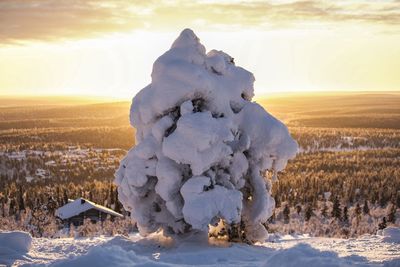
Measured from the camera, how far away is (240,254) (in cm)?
1744

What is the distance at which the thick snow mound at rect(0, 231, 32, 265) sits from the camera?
16014 millimetres

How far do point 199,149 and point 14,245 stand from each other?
21.9ft

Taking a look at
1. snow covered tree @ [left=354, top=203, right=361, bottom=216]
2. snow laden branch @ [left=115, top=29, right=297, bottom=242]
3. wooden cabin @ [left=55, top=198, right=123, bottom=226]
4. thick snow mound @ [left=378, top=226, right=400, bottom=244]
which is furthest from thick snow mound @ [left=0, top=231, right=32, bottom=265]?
snow covered tree @ [left=354, top=203, right=361, bottom=216]

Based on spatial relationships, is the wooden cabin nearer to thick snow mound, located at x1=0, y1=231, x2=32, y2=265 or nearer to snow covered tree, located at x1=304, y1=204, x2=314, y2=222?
snow covered tree, located at x1=304, y1=204, x2=314, y2=222

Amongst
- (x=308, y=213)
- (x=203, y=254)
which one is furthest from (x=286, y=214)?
(x=203, y=254)

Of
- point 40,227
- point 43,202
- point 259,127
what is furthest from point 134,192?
point 43,202

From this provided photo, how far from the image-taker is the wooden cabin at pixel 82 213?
37441mm

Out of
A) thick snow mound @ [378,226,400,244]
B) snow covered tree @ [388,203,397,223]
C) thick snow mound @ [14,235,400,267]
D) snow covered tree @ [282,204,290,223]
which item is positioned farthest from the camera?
snow covered tree @ [282,204,290,223]

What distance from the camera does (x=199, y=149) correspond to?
18.3m

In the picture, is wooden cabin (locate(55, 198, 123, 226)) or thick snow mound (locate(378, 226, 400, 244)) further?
wooden cabin (locate(55, 198, 123, 226))

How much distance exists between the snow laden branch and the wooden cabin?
17932mm

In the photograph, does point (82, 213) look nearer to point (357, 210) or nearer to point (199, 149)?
point (357, 210)

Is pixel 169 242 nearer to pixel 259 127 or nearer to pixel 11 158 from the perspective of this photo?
pixel 259 127

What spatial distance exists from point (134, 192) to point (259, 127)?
5.26m
